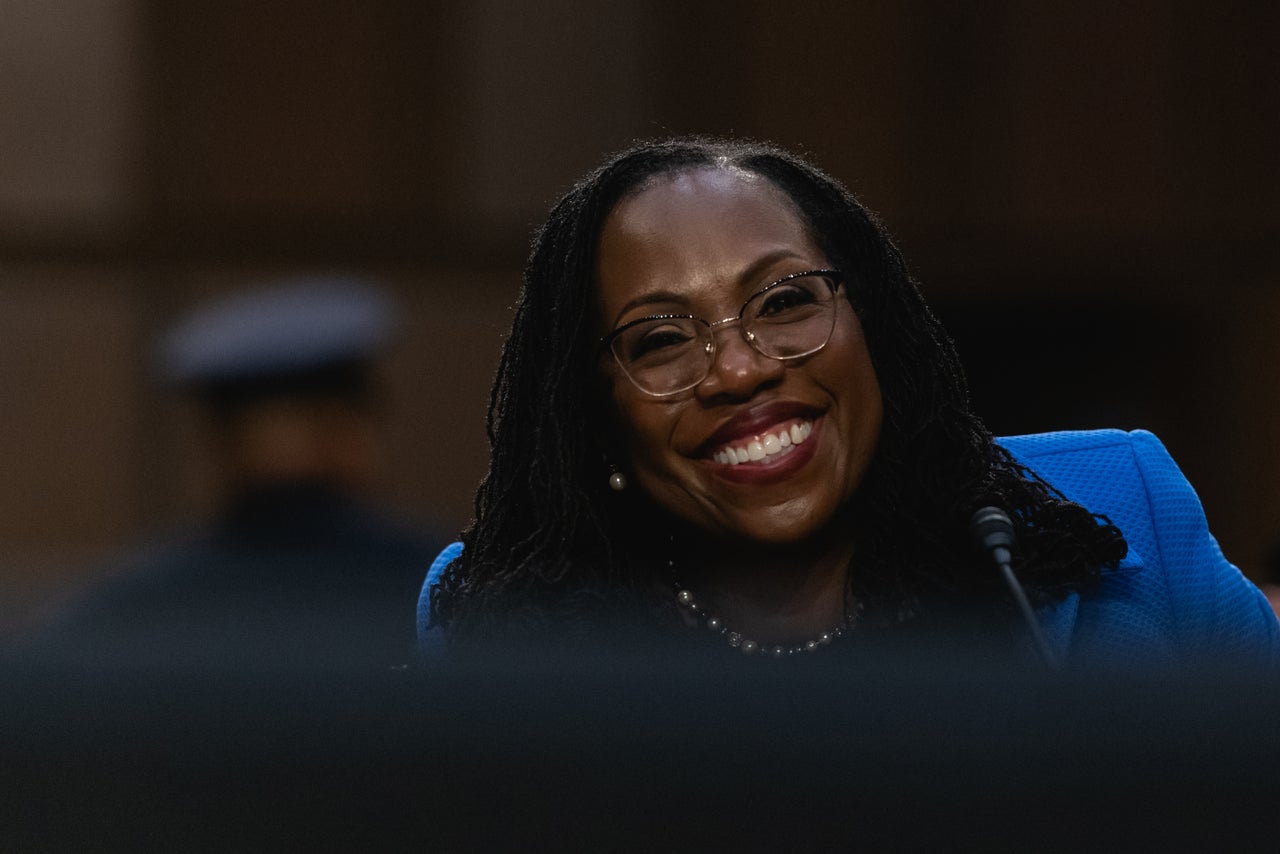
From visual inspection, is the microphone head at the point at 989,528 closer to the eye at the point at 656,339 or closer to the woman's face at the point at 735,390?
the woman's face at the point at 735,390

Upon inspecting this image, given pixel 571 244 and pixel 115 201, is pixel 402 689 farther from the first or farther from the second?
pixel 115 201

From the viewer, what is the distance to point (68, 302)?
5.02 m

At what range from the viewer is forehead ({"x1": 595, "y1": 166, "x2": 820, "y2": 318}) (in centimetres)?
175

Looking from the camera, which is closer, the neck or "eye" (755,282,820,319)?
"eye" (755,282,820,319)

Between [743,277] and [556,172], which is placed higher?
[743,277]

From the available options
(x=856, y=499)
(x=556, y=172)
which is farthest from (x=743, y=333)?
(x=556, y=172)

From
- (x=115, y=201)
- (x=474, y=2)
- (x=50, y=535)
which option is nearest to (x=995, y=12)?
(x=474, y=2)

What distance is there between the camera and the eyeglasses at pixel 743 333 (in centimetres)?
174

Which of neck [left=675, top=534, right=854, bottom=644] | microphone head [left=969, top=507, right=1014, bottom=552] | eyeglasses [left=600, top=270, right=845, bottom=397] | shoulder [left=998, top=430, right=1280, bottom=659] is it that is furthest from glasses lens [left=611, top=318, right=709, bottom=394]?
shoulder [left=998, top=430, right=1280, bottom=659]

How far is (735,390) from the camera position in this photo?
5.64ft

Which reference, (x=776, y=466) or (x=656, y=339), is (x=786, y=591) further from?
(x=656, y=339)

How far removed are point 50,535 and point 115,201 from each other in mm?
979

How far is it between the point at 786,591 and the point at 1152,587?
381mm

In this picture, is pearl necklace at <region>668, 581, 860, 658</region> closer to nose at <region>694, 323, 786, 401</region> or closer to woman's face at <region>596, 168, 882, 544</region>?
woman's face at <region>596, 168, 882, 544</region>
